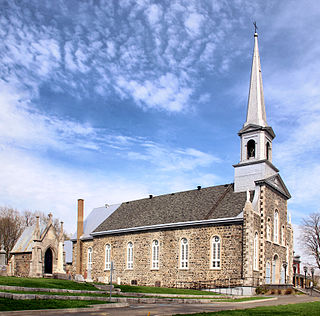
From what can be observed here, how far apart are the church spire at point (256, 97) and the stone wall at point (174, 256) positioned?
1044 centimetres

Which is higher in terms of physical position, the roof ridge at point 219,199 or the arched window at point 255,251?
the roof ridge at point 219,199

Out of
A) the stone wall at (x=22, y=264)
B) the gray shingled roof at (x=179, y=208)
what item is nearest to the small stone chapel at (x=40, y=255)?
the stone wall at (x=22, y=264)

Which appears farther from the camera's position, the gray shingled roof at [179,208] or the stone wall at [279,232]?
the gray shingled roof at [179,208]

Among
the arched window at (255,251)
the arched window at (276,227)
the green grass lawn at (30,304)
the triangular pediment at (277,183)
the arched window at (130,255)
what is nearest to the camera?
the green grass lawn at (30,304)

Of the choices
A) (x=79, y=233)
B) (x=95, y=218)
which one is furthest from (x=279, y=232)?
(x=79, y=233)

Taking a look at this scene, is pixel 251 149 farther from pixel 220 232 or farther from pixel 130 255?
pixel 130 255

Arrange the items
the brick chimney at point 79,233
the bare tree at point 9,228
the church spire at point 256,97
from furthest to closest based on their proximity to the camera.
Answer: the bare tree at point 9,228 → the brick chimney at point 79,233 → the church spire at point 256,97

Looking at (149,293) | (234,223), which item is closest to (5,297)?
(149,293)

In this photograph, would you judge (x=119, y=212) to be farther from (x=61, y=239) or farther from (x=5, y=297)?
(x=5, y=297)

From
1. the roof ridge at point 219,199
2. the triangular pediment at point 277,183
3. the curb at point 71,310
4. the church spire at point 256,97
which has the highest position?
the church spire at point 256,97

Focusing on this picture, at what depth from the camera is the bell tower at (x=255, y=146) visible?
34.1 m

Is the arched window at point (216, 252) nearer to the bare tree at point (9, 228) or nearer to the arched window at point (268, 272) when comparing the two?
the arched window at point (268, 272)

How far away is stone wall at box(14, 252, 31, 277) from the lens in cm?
4009

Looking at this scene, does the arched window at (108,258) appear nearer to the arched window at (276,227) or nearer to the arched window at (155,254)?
the arched window at (155,254)
